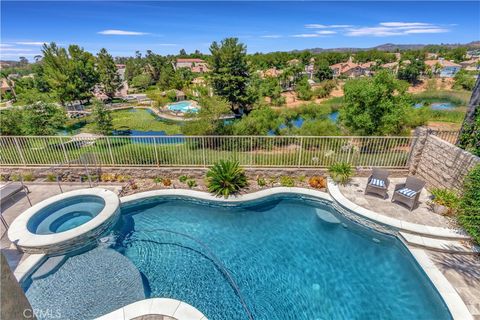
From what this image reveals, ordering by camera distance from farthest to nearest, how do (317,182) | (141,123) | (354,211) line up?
(141,123) → (317,182) → (354,211)

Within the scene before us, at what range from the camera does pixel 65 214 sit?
7848mm

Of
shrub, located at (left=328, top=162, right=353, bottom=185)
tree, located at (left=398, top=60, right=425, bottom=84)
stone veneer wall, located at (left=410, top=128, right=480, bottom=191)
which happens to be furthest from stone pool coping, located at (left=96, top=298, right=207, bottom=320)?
tree, located at (left=398, top=60, right=425, bottom=84)

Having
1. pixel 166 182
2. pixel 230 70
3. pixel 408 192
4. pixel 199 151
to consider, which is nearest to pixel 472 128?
pixel 408 192

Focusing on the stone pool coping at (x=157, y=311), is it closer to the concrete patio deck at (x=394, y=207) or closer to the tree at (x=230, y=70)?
the concrete patio deck at (x=394, y=207)

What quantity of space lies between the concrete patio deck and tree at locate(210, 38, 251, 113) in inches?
745

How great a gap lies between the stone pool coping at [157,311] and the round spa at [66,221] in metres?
2.87

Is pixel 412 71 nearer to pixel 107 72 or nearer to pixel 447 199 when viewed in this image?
pixel 447 199

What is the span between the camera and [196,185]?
30.9ft

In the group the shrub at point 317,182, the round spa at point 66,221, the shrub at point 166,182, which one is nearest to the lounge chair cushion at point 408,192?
the shrub at point 317,182

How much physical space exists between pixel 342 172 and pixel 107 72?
1900 inches

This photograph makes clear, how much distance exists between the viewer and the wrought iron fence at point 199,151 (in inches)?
376

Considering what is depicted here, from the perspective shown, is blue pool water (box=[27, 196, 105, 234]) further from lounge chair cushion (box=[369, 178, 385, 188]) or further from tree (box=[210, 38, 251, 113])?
tree (box=[210, 38, 251, 113])

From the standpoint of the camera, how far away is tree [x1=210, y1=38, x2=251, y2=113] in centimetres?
2438

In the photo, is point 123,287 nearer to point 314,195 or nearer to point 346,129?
point 314,195
